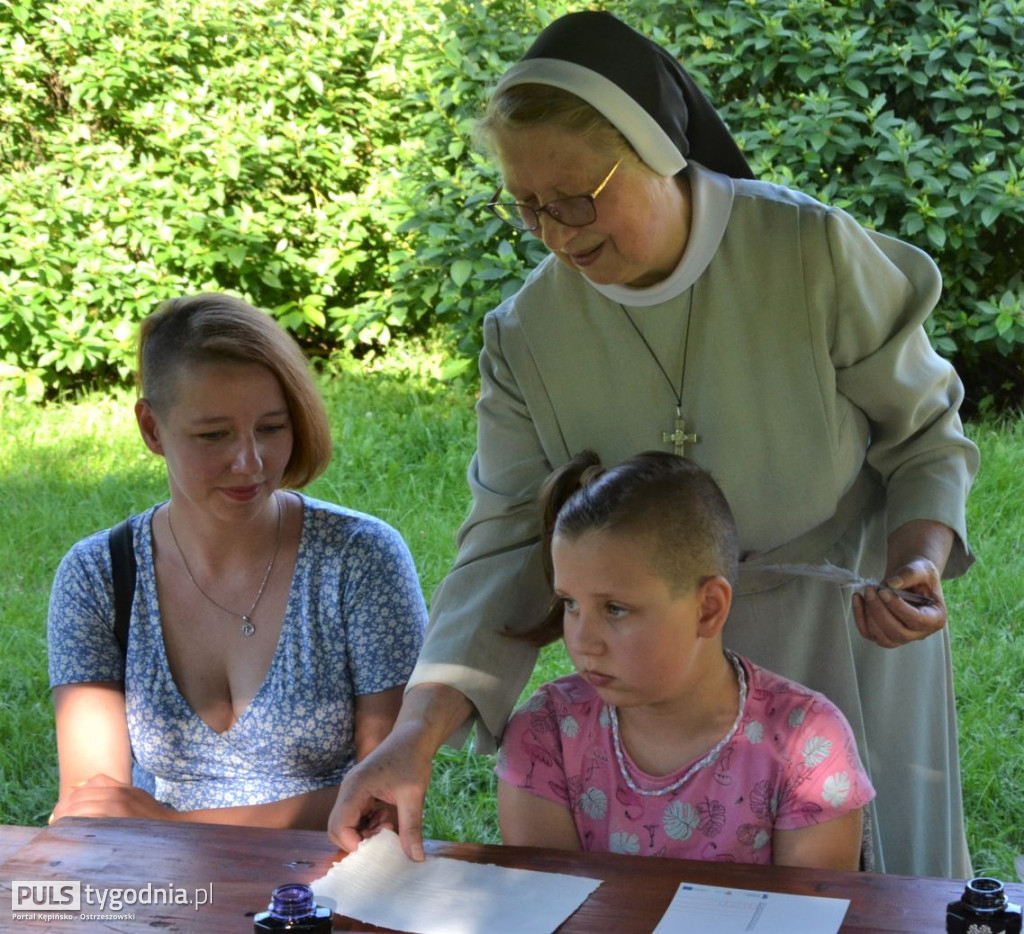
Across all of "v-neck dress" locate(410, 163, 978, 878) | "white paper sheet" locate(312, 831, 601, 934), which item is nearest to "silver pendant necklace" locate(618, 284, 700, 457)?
"v-neck dress" locate(410, 163, 978, 878)

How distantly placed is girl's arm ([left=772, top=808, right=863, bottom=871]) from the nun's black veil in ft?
3.04

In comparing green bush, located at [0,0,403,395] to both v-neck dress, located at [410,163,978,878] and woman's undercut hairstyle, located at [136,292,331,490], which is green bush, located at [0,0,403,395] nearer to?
woman's undercut hairstyle, located at [136,292,331,490]

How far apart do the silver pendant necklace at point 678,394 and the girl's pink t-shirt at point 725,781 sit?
339 millimetres

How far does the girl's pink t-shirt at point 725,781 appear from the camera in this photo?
1.93 meters

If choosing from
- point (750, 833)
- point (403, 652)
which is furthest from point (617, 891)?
point (403, 652)

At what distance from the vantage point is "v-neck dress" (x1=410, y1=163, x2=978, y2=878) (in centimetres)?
212

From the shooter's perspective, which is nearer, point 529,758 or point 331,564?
point 529,758

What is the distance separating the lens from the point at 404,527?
5.22 meters

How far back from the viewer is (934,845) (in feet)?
7.54

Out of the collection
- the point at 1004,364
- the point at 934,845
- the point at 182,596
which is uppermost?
the point at 1004,364

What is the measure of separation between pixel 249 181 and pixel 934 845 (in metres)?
5.55

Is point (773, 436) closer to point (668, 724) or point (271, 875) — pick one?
point (668, 724)

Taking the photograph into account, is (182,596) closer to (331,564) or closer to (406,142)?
(331,564)

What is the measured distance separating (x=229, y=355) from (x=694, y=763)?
1.19 m
